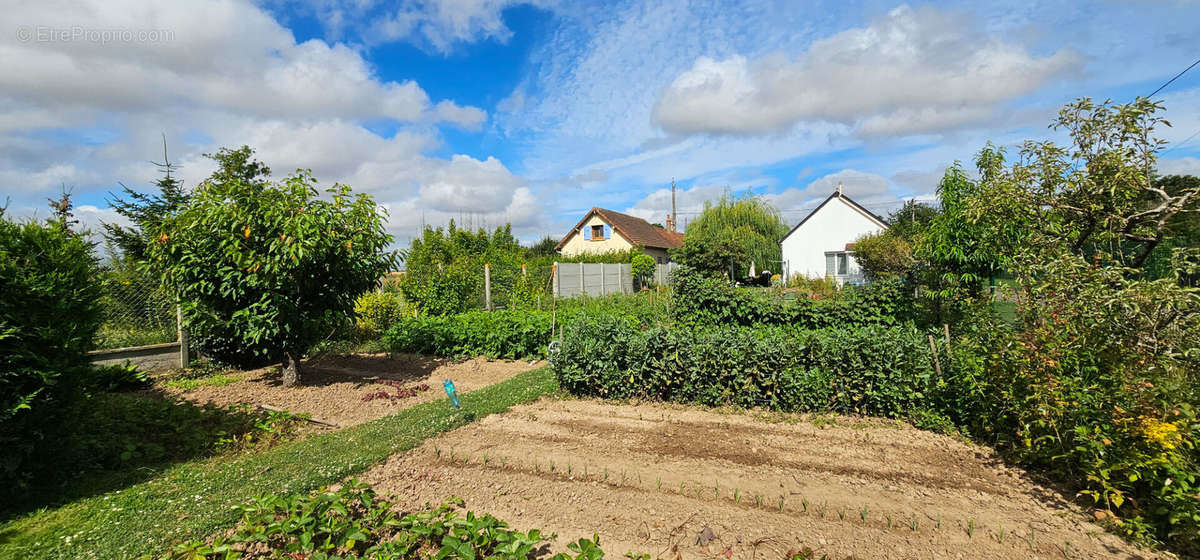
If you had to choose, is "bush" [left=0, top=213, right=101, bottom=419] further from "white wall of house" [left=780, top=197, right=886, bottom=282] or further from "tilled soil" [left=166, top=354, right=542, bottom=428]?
"white wall of house" [left=780, top=197, right=886, bottom=282]

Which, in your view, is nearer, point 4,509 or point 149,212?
point 4,509

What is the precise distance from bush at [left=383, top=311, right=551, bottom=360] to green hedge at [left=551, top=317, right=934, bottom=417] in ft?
8.93

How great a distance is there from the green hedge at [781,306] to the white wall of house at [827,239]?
57.8 ft

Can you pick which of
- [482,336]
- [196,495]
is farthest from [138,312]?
[196,495]

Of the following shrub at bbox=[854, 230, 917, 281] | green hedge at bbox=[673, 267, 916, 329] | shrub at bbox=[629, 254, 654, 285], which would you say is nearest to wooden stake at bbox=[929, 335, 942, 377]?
green hedge at bbox=[673, 267, 916, 329]

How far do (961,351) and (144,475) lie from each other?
7248 millimetres

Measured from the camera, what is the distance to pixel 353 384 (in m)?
7.30

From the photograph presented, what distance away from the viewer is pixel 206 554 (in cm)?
282

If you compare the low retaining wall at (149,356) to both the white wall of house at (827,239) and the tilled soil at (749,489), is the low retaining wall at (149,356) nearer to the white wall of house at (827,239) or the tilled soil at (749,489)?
the tilled soil at (749,489)

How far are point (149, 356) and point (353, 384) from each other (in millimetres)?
3593

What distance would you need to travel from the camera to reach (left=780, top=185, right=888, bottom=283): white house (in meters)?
24.5

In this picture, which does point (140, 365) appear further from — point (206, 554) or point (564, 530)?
point (564, 530)

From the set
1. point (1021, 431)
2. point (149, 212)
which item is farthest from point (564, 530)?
point (149, 212)

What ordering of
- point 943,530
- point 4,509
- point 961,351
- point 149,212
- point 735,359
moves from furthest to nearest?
point 149,212, point 735,359, point 961,351, point 4,509, point 943,530
